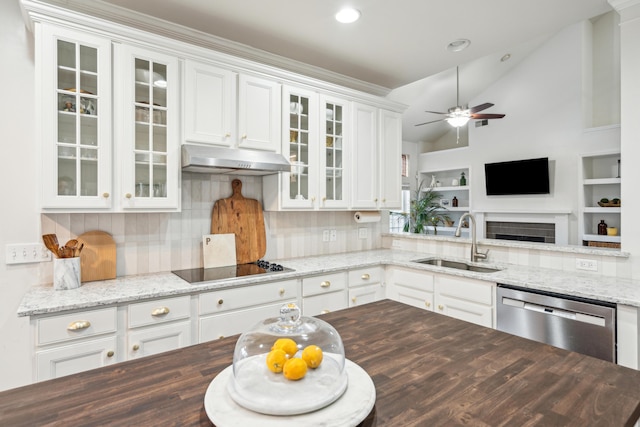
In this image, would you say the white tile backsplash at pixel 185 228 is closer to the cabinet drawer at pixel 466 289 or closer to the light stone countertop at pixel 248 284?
the light stone countertop at pixel 248 284

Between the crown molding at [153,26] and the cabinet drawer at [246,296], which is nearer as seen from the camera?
the crown molding at [153,26]

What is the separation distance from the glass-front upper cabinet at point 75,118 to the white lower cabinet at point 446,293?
7.39 feet

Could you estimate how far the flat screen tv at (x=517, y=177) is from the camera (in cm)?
634

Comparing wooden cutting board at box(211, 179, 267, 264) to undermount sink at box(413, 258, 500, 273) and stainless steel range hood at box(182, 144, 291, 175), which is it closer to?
stainless steel range hood at box(182, 144, 291, 175)

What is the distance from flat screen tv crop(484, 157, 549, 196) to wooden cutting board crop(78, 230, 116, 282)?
22.4 ft

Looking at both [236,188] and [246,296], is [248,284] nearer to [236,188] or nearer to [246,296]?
[246,296]

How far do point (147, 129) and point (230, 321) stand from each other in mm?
1328

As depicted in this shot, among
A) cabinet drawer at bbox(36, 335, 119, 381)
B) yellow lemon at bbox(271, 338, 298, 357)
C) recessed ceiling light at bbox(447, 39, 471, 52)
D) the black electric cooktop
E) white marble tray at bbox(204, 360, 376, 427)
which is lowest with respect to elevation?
cabinet drawer at bbox(36, 335, 119, 381)

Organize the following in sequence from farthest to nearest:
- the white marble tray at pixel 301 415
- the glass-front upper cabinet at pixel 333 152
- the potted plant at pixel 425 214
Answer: the potted plant at pixel 425 214
the glass-front upper cabinet at pixel 333 152
the white marble tray at pixel 301 415

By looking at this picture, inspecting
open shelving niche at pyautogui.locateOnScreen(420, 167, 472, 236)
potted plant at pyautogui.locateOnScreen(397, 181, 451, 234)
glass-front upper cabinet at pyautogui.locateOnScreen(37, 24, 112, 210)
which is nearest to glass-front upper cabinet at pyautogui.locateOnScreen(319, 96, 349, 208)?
glass-front upper cabinet at pyautogui.locateOnScreen(37, 24, 112, 210)

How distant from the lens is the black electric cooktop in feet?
7.48

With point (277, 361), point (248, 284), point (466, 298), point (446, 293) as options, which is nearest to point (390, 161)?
point (446, 293)

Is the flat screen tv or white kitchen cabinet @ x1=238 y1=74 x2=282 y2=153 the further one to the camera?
the flat screen tv

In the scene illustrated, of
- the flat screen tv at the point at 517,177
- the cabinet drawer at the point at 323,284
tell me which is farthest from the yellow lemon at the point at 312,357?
the flat screen tv at the point at 517,177
